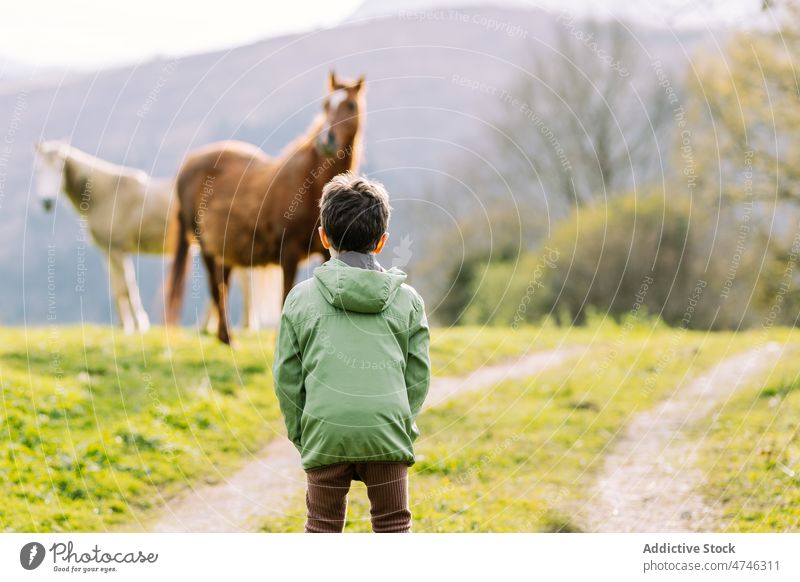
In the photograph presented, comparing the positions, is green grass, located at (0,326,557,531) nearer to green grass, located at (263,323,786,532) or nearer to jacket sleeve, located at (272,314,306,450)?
green grass, located at (263,323,786,532)

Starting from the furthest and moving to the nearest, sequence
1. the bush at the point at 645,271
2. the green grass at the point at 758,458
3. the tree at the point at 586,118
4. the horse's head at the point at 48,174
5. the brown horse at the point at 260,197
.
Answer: the tree at the point at 586,118 → the bush at the point at 645,271 → the horse's head at the point at 48,174 → the brown horse at the point at 260,197 → the green grass at the point at 758,458

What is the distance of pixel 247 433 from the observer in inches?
352

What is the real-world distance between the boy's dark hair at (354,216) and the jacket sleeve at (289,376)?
47 cm

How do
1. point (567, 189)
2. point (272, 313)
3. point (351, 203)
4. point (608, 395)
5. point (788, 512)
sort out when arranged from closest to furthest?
1. point (351, 203)
2. point (788, 512)
3. point (608, 395)
4. point (272, 313)
5. point (567, 189)

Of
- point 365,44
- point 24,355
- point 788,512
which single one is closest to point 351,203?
point 788,512

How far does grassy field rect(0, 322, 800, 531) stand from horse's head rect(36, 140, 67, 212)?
1.73 m

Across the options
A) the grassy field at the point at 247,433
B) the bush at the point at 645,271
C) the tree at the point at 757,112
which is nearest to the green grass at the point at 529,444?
the grassy field at the point at 247,433

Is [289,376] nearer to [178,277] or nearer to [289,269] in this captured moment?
[289,269]

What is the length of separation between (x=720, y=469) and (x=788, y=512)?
1.18 m

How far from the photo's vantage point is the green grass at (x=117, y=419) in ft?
23.1

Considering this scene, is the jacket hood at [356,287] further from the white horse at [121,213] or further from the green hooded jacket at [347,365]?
the white horse at [121,213]

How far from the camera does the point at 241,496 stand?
298 inches

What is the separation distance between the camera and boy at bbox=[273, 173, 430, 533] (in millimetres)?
4301
